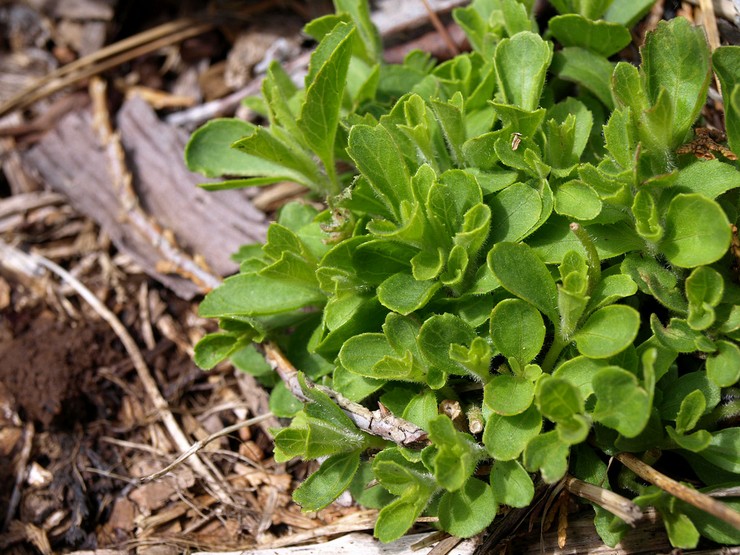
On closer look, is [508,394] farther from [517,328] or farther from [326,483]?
[326,483]

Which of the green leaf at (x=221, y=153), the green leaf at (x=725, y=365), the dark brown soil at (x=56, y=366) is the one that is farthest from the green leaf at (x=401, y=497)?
the dark brown soil at (x=56, y=366)

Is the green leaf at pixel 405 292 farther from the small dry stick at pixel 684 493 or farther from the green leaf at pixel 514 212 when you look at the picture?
the small dry stick at pixel 684 493

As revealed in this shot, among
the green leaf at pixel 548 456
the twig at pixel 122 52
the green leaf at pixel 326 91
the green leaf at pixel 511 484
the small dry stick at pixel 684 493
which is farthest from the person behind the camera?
the twig at pixel 122 52

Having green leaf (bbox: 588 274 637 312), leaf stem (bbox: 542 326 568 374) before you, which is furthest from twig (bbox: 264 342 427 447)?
green leaf (bbox: 588 274 637 312)

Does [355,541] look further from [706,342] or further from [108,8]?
[108,8]

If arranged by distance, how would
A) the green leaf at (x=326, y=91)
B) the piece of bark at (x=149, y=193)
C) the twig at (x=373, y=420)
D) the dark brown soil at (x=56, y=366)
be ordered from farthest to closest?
the piece of bark at (x=149, y=193)
the dark brown soil at (x=56, y=366)
the green leaf at (x=326, y=91)
the twig at (x=373, y=420)

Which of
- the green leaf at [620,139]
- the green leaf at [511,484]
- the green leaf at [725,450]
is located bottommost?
the green leaf at [725,450]

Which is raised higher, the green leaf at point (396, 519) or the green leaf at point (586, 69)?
the green leaf at point (586, 69)

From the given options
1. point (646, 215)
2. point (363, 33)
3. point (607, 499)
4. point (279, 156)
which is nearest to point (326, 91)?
point (279, 156)
